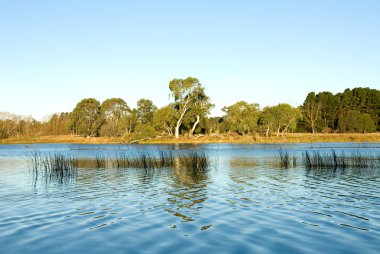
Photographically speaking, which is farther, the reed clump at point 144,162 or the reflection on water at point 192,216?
the reed clump at point 144,162

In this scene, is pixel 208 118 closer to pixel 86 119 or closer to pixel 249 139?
pixel 249 139

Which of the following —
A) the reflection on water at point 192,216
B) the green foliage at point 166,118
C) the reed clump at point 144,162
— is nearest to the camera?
the reflection on water at point 192,216

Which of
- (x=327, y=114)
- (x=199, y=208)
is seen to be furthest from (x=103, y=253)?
(x=327, y=114)

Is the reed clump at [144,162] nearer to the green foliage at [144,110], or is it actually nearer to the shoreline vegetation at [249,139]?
the shoreline vegetation at [249,139]

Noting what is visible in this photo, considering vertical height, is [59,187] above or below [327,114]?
below

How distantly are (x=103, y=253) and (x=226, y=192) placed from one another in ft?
29.4

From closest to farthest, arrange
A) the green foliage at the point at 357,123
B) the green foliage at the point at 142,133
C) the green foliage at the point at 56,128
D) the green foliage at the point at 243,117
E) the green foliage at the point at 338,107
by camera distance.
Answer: the green foliage at the point at 142,133 → the green foliage at the point at 243,117 → the green foliage at the point at 357,123 → the green foliage at the point at 338,107 → the green foliage at the point at 56,128

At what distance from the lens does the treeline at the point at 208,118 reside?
279 feet

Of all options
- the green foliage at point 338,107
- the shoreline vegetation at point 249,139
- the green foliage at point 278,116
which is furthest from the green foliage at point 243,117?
the green foliage at point 338,107

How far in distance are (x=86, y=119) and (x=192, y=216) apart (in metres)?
102

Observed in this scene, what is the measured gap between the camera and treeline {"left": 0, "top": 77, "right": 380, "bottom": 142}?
85.1 m

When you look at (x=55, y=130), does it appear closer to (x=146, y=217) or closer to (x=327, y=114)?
(x=327, y=114)

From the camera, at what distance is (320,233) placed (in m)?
9.59

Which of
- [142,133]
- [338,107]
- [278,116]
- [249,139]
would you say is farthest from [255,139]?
[338,107]
